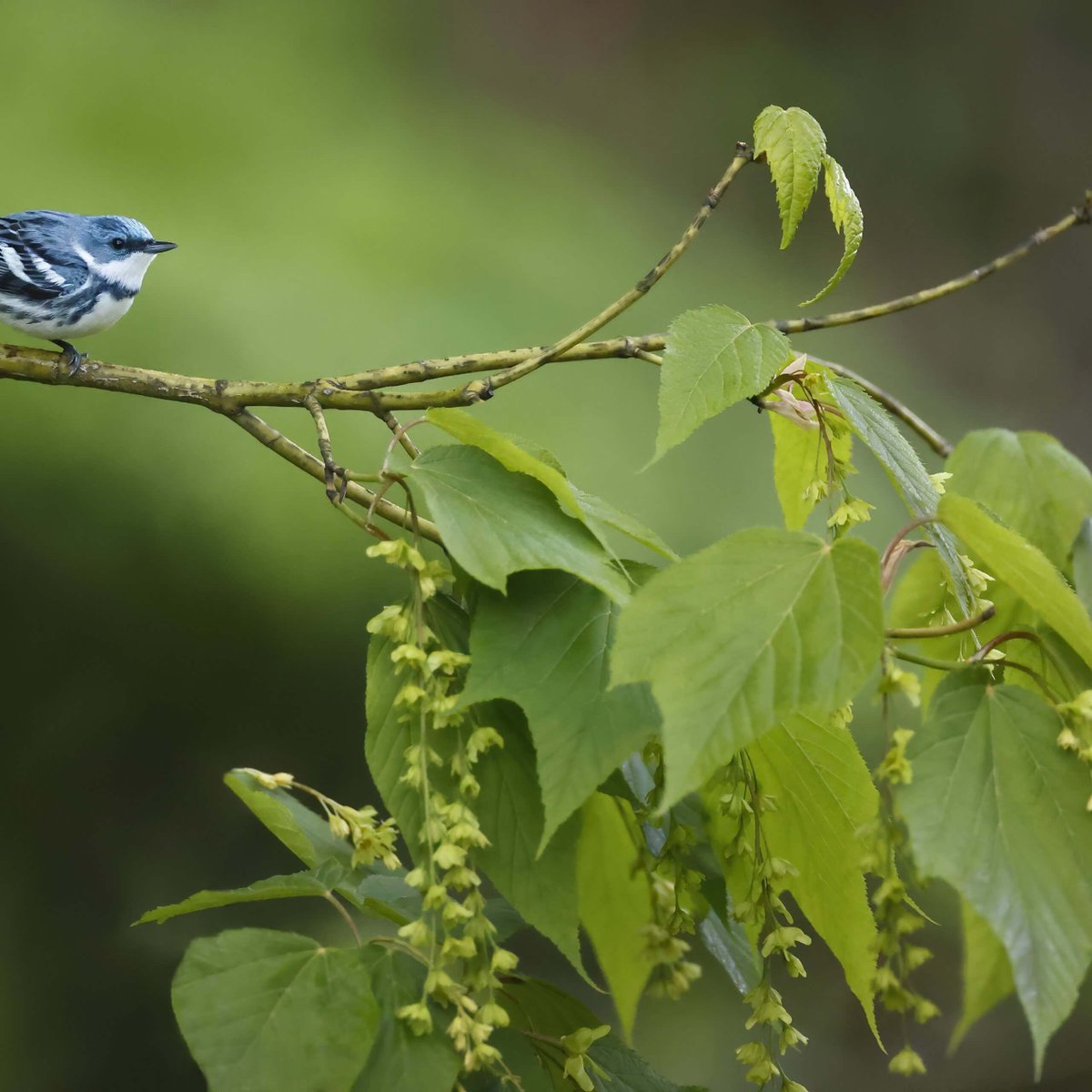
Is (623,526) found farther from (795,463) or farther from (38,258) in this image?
(38,258)

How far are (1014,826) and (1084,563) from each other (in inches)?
4.7

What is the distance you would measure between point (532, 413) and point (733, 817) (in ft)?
2.09

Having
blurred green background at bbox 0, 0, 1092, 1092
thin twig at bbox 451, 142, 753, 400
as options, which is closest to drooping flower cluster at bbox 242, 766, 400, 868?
thin twig at bbox 451, 142, 753, 400

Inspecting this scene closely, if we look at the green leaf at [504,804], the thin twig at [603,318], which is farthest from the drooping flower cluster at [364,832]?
the thin twig at [603,318]

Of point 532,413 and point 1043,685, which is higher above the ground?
point 532,413

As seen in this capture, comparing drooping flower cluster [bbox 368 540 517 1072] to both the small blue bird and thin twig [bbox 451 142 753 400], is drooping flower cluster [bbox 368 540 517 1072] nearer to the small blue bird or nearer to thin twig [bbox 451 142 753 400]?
thin twig [bbox 451 142 753 400]

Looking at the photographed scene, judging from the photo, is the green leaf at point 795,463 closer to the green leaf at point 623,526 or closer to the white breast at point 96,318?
the green leaf at point 623,526

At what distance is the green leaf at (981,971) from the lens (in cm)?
28

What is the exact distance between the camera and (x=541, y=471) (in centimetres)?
27

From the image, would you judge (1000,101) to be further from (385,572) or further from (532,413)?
(385,572)

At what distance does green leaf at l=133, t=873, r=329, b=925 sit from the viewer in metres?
0.27

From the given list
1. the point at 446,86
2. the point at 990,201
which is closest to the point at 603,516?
the point at 446,86

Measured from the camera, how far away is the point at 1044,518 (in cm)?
38

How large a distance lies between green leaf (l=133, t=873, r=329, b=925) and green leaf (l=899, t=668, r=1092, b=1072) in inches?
5.9
